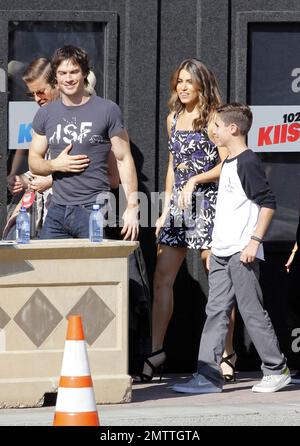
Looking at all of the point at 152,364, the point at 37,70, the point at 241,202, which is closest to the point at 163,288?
the point at 152,364

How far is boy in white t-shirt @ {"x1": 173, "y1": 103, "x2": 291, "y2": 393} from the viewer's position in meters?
8.80

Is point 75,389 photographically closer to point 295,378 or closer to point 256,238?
point 256,238

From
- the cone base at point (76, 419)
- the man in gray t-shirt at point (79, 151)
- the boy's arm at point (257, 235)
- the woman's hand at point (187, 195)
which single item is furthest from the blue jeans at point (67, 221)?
the cone base at point (76, 419)

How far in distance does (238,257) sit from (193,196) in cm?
87

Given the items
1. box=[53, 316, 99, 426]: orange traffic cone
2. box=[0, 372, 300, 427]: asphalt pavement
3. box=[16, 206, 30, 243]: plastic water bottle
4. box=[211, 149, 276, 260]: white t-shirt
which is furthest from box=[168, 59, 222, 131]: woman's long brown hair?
box=[53, 316, 99, 426]: orange traffic cone

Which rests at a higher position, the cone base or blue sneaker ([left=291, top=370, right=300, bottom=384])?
the cone base

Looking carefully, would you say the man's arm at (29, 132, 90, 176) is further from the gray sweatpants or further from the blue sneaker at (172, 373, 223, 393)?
the blue sneaker at (172, 373, 223, 393)

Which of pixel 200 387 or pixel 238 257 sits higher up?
pixel 238 257

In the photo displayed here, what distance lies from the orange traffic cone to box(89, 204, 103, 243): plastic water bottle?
5.32 ft

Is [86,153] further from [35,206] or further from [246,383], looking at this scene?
[246,383]

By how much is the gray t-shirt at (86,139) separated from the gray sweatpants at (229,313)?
39.3 inches

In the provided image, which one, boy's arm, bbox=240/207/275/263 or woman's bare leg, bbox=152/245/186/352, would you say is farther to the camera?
woman's bare leg, bbox=152/245/186/352

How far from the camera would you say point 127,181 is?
9.03 metres

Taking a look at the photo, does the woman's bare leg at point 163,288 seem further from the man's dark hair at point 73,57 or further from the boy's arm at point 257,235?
the man's dark hair at point 73,57
